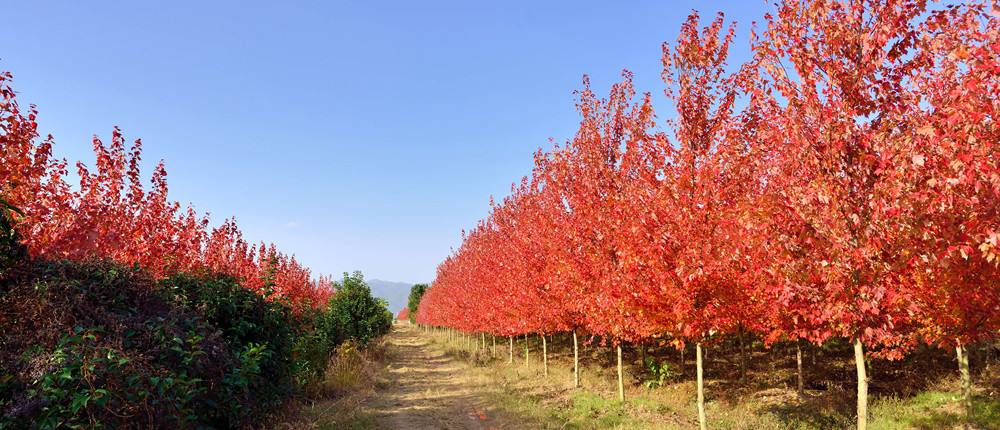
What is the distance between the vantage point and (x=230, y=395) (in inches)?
270

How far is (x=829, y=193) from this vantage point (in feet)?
21.4

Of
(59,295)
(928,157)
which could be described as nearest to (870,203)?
(928,157)

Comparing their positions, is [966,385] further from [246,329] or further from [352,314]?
[352,314]

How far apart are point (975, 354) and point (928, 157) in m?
20.9

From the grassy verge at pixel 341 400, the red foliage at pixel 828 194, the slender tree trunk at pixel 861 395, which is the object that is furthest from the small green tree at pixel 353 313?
the slender tree trunk at pixel 861 395

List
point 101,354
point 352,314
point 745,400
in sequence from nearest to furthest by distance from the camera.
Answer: point 101,354, point 745,400, point 352,314

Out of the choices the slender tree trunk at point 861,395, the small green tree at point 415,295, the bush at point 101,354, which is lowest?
the small green tree at point 415,295

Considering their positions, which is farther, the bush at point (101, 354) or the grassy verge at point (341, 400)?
the grassy verge at point (341, 400)

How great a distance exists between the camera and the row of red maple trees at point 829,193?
5477 mm

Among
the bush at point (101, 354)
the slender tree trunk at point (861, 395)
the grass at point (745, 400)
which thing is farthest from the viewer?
the grass at point (745, 400)

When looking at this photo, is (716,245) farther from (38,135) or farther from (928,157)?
(38,135)

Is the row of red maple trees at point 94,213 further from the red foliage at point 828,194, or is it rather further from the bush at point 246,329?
the red foliage at point 828,194

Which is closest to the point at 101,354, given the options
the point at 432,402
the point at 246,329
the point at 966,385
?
the point at 246,329

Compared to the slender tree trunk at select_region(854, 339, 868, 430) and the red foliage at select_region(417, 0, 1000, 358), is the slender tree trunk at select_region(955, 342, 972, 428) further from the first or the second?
the slender tree trunk at select_region(854, 339, 868, 430)
